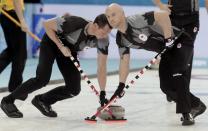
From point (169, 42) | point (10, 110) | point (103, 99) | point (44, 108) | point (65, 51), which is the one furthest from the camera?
point (44, 108)

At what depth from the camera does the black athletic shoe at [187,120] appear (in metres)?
5.04

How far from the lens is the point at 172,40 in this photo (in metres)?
5.02

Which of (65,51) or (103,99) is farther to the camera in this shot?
(103,99)

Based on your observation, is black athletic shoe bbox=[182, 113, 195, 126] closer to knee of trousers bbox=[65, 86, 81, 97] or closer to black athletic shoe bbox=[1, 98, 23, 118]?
knee of trousers bbox=[65, 86, 81, 97]

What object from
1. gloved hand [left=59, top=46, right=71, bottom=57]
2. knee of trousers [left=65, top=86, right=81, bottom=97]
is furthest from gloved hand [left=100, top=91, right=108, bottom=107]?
gloved hand [left=59, top=46, right=71, bottom=57]

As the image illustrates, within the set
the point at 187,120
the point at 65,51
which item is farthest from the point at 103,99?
the point at 187,120

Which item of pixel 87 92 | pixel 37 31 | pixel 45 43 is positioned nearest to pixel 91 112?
pixel 45 43

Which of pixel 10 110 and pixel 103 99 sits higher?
pixel 103 99

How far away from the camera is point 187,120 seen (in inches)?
199

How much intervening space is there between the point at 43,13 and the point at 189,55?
9654 mm

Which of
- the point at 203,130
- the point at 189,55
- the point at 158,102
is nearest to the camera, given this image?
the point at 203,130

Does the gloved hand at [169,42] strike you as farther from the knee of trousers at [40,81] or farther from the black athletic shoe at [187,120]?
the knee of trousers at [40,81]

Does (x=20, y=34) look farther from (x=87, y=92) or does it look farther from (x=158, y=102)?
(x=158, y=102)

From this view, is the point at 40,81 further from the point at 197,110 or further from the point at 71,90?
the point at 197,110
